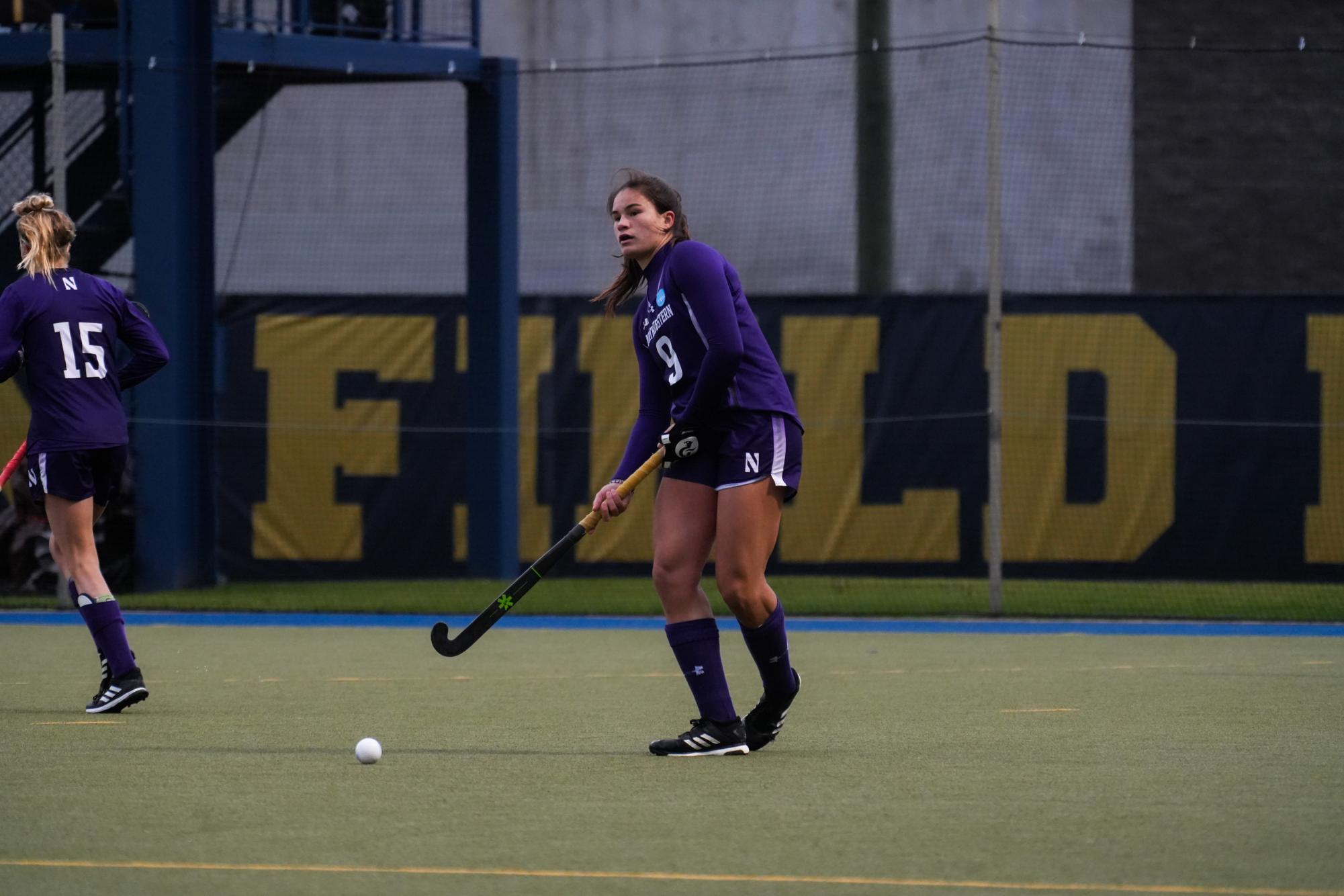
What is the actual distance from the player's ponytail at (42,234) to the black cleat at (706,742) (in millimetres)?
2941

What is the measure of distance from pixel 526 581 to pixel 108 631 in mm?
1840

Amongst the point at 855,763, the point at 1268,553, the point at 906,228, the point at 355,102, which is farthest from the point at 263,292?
the point at 855,763

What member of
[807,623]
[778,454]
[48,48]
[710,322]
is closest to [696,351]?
[710,322]

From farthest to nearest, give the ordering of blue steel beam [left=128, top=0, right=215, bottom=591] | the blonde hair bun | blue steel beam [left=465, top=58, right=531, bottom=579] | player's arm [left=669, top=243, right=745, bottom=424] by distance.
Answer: blue steel beam [left=465, top=58, right=531, bottom=579]
blue steel beam [left=128, top=0, right=215, bottom=591]
the blonde hair bun
player's arm [left=669, top=243, right=745, bottom=424]

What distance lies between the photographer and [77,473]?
710cm

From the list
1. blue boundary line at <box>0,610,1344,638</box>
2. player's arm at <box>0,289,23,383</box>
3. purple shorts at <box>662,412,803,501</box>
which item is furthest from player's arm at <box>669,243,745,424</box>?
blue boundary line at <box>0,610,1344,638</box>

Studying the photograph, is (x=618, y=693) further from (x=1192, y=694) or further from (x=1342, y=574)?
(x=1342, y=574)

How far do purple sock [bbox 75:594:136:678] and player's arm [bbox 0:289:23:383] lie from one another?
856mm

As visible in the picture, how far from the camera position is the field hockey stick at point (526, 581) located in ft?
18.9

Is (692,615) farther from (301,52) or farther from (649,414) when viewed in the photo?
(301,52)

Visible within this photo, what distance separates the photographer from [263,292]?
16.0 meters

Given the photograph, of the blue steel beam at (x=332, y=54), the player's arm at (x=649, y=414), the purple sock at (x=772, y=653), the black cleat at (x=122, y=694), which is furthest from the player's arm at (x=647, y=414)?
the blue steel beam at (x=332, y=54)

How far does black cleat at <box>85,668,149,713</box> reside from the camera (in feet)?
22.7

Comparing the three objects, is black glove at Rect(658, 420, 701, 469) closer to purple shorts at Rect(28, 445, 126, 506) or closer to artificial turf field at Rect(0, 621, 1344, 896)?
artificial turf field at Rect(0, 621, 1344, 896)
